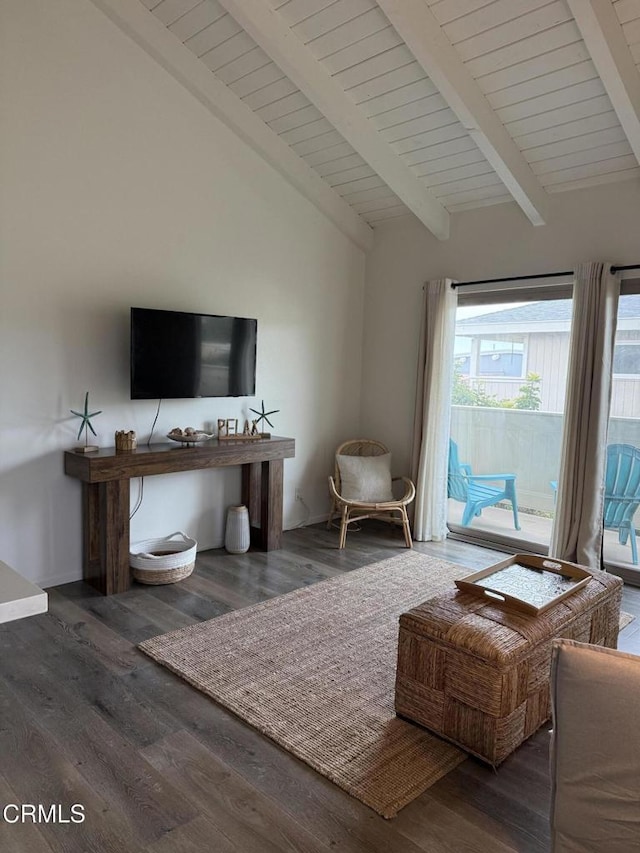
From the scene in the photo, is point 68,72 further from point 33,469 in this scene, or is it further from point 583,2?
point 583,2

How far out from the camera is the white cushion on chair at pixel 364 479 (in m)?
4.91

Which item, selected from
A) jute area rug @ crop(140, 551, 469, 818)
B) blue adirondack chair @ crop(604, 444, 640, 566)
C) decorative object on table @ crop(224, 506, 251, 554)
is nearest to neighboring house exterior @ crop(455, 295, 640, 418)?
blue adirondack chair @ crop(604, 444, 640, 566)

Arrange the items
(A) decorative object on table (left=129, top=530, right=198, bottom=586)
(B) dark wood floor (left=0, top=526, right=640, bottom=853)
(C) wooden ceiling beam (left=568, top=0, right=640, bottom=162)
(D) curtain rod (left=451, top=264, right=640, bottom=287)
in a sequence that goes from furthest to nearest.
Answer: (D) curtain rod (left=451, top=264, right=640, bottom=287) < (A) decorative object on table (left=129, top=530, right=198, bottom=586) < (C) wooden ceiling beam (left=568, top=0, right=640, bottom=162) < (B) dark wood floor (left=0, top=526, right=640, bottom=853)

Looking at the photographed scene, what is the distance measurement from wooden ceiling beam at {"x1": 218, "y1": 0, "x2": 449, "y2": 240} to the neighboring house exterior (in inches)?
32.8

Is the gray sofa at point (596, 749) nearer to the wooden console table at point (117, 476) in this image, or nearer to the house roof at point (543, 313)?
the wooden console table at point (117, 476)

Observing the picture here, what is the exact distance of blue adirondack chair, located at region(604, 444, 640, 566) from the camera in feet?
13.4

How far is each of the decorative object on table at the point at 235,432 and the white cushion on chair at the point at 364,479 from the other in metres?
0.80

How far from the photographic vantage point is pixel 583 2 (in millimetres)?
2822

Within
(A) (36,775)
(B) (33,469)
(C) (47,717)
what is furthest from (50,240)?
(A) (36,775)

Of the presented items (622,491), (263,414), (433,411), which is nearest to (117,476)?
(263,414)

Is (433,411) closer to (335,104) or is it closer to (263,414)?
(263,414)

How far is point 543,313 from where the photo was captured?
4.48 meters

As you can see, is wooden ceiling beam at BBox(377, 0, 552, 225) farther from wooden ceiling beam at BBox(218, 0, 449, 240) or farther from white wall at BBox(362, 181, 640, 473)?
wooden ceiling beam at BBox(218, 0, 449, 240)

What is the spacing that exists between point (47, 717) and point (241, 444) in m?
2.10
